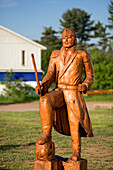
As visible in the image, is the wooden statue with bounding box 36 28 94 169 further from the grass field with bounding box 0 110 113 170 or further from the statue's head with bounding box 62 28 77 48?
the grass field with bounding box 0 110 113 170

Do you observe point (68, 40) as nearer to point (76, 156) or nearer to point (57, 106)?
point (57, 106)

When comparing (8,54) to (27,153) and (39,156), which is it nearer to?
(27,153)

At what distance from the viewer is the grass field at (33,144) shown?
6.65 m

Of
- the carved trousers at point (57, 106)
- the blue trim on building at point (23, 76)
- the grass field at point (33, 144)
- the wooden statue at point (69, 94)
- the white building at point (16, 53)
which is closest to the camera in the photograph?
the carved trousers at point (57, 106)

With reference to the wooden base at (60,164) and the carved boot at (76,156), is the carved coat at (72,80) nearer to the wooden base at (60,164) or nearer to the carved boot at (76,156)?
the carved boot at (76,156)

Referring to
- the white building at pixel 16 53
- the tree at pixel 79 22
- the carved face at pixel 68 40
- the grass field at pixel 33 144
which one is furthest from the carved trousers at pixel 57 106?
the tree at pixel 79 22

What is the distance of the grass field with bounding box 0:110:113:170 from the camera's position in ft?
21.8

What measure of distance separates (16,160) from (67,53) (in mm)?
2928

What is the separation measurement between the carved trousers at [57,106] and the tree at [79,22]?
41075 millimetres

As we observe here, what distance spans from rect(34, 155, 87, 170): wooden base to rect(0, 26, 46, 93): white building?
1944cm

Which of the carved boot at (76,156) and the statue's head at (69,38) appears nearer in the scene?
the carved boot at (76,156)

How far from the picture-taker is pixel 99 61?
33.2 m

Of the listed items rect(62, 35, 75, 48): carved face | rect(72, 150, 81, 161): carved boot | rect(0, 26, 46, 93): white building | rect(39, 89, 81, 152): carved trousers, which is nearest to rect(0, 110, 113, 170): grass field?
rect(72, 150, 81, 161): carved boot

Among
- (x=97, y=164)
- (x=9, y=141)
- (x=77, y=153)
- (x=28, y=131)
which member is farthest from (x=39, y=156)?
(x=28, y=131)
